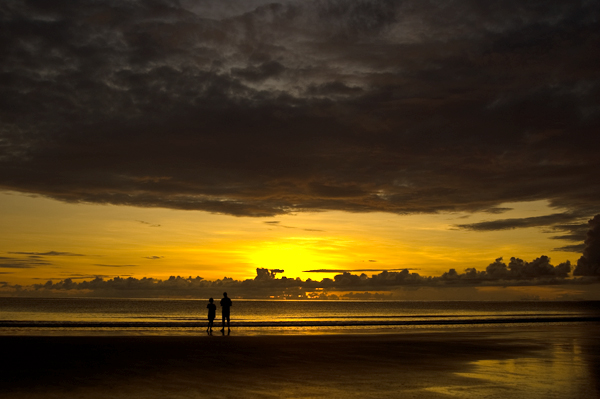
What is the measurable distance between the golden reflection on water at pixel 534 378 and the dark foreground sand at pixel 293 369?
3cm

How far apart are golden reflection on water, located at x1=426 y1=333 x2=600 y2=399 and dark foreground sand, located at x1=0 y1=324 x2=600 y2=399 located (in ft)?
0.09

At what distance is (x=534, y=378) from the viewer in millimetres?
14398

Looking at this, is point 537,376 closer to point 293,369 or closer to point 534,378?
point 534,378

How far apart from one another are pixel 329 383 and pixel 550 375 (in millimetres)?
6909

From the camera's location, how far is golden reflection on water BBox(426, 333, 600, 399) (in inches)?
477

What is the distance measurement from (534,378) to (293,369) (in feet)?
23.7

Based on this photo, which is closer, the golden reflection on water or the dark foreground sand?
the golden reflection on water

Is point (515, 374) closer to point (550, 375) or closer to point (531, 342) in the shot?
point (550, 375)

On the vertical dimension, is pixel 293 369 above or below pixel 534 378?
above

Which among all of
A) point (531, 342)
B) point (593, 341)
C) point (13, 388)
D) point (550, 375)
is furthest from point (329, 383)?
point (593, 341)

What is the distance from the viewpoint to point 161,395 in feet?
38.3

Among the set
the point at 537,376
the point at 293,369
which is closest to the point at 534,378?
the point at 537,376

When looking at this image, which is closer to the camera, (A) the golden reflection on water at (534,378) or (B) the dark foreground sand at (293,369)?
(A) the golden reflection on water at (534,378)

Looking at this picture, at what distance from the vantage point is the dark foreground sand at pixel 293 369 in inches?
483
